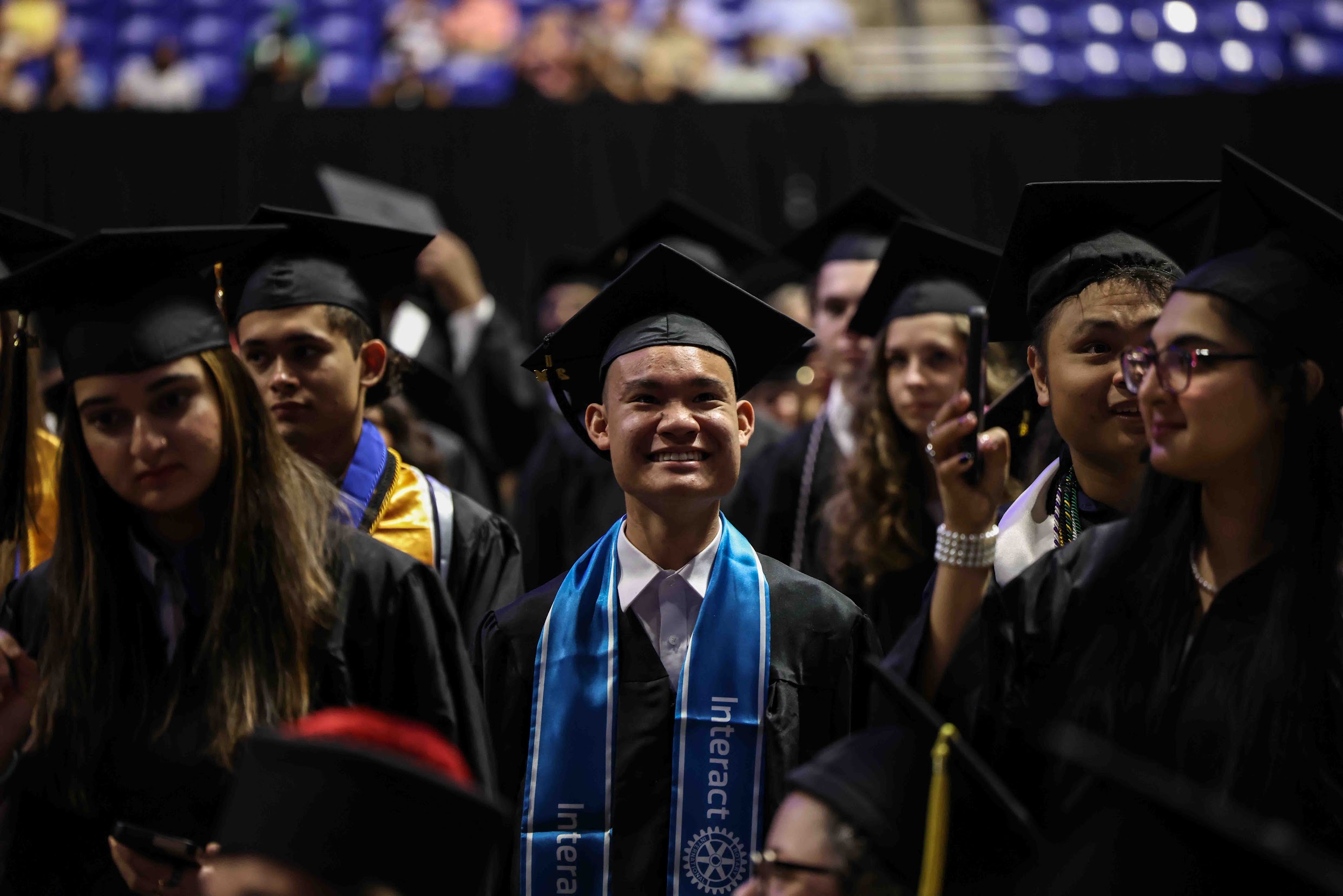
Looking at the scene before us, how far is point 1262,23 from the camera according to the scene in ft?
30.8

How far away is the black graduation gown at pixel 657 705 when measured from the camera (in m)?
2.49

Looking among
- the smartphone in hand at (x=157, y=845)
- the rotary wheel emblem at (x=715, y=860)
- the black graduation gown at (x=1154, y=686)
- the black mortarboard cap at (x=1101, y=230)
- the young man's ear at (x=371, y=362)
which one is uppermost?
the black mortarboard cap at (x=1101, y=230)

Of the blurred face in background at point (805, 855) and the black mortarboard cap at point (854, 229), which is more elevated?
the black mortarboard cap at point (854, 229)

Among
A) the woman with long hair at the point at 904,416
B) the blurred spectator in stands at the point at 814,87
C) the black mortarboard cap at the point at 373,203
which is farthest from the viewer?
the blurred spectator in stands at the point at 814,87

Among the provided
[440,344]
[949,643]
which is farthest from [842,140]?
[949,643]

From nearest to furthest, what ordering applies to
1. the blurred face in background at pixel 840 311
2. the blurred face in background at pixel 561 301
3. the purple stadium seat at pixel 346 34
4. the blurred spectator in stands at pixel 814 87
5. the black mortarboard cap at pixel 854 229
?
the blurred face in background at pixel 840 311
the black mortarboard cap at pixel 854 229
the blurred face in background at pixel 561 301
the blurred spectator in stands at pixel 814 87
the purple stadium seat at pixel 346 34

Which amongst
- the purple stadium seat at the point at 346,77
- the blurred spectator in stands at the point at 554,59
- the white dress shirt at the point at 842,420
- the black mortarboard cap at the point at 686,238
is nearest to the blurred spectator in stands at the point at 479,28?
the blurred spectator in stands at the point at 554,59

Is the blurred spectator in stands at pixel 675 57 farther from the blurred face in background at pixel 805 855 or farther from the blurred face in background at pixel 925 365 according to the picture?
the blurred face in background at pixel 805 855

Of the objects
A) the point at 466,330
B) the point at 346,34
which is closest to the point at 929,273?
the point at 466,330

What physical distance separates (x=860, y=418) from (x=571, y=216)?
370 centimetres

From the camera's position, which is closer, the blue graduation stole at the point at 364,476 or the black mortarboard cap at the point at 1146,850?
the black mortarboard cap at the point at 1146,850

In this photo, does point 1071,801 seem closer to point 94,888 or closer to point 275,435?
point 275,435

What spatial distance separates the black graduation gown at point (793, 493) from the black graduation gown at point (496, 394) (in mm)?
2003

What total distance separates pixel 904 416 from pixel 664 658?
4.73ft
